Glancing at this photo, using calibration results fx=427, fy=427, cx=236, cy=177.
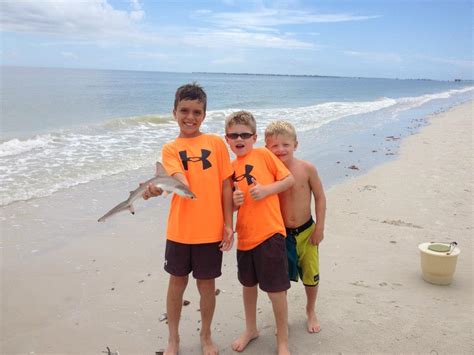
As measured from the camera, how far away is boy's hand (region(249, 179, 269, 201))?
3.01 m

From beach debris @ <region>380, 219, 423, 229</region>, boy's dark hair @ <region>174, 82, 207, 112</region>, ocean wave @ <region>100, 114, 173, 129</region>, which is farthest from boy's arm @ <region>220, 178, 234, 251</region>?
ocean wave @ <region>100, 114, 173, 129</region>

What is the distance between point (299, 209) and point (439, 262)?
172 centimetres

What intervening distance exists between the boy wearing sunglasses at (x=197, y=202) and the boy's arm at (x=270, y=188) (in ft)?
0.69

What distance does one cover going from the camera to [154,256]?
5.04 metres

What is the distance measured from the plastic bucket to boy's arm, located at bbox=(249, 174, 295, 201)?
192cm

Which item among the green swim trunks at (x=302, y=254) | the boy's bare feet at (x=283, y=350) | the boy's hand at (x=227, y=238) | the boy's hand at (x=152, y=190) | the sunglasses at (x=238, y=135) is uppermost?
the sunglasses at (x=238, y=135)

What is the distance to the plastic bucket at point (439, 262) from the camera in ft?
13.5

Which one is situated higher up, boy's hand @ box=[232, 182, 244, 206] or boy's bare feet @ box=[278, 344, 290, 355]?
boy's hand @ box=[232, 182, 244, 206]

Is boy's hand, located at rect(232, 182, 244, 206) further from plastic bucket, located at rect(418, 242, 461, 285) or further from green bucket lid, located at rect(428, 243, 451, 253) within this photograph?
green bucket lid, located at rect(428, 243, 451, 253)

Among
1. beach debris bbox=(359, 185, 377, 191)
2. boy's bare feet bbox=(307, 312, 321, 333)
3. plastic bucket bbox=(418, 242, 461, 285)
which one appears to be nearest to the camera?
boy's bare feet bbox=(307, 312, 321, 333)

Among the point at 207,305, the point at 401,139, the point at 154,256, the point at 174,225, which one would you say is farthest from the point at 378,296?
the point at 401,139

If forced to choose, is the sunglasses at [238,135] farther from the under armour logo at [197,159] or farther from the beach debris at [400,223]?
the beach debris at [400,223]

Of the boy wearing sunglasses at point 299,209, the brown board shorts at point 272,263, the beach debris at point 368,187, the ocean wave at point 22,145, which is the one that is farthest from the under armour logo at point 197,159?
the ocean wave at point 22,145

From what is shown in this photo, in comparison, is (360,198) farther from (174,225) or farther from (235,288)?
(174,225)
